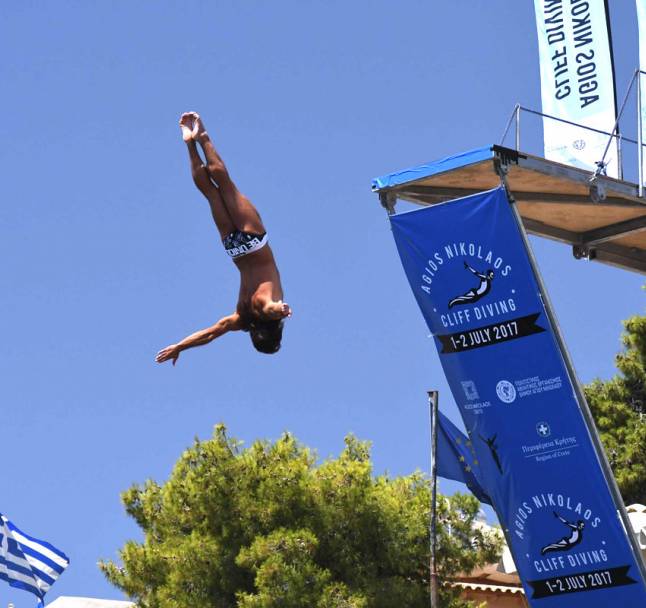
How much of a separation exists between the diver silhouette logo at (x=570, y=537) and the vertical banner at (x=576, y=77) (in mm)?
5341

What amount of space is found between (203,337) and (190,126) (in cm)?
180

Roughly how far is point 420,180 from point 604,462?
180 inches

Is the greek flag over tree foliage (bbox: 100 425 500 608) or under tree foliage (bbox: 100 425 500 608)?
over

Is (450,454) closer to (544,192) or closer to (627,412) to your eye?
(544,192)

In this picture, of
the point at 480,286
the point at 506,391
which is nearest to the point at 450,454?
the point at 506,391

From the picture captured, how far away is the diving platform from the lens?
922 inches

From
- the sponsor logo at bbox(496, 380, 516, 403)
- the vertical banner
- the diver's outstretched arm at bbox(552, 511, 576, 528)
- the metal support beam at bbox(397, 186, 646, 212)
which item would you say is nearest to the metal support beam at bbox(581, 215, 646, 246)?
the metal support beam at bbox(397, 186, 646, 212)

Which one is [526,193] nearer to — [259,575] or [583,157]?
[583,157]

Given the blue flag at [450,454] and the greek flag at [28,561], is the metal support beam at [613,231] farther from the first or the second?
the greek flag at [28,561]

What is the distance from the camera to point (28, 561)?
34.0 m

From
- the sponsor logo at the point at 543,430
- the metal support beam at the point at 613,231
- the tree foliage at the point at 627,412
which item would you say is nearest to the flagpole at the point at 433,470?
the sponsor logo at the point at 543,430

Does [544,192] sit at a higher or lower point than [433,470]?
higher

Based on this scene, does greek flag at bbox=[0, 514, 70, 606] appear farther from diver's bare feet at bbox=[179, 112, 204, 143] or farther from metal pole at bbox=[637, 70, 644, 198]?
diver's bare feet at bbox=[179, 112, 204, 143]

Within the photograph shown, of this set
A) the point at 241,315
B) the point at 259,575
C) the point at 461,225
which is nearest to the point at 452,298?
the point at 461,225
